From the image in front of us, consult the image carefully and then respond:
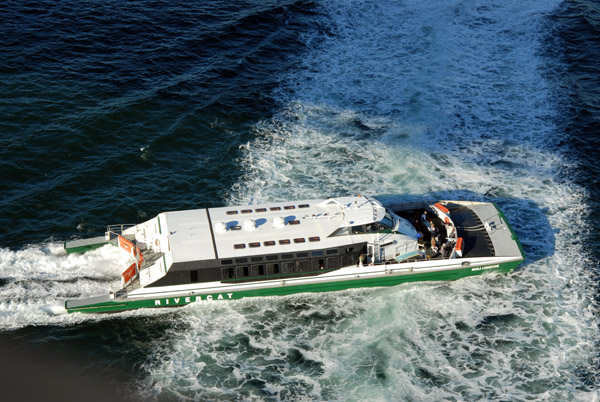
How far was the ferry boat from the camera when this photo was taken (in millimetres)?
48469

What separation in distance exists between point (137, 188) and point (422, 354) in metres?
29.7

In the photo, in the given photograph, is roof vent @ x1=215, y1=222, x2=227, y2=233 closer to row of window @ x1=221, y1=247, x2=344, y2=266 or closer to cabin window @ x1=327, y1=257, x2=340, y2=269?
row of window @ x1=221, y1=247, x2=344, y2=266

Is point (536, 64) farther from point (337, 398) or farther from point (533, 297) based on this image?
point (337, 398)

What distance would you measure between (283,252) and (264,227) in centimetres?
289

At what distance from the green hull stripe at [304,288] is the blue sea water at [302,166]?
723mm

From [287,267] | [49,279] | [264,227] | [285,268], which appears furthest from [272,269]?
[49,279]

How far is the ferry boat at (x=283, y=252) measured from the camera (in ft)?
159

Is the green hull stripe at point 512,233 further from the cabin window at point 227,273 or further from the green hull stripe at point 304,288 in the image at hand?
the cabin window at point 227,273

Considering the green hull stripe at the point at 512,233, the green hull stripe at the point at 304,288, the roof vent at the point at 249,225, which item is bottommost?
the green hull stripe at the point at 304,288

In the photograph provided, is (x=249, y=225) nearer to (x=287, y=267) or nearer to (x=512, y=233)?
(x=287, y=267)

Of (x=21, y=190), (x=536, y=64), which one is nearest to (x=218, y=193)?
(x=21, y=190)

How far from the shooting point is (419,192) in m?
61.4

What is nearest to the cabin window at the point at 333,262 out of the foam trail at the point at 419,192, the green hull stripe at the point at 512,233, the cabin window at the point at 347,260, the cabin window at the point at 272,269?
the cabin window at the point at 347,260

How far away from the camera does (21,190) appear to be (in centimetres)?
5903
